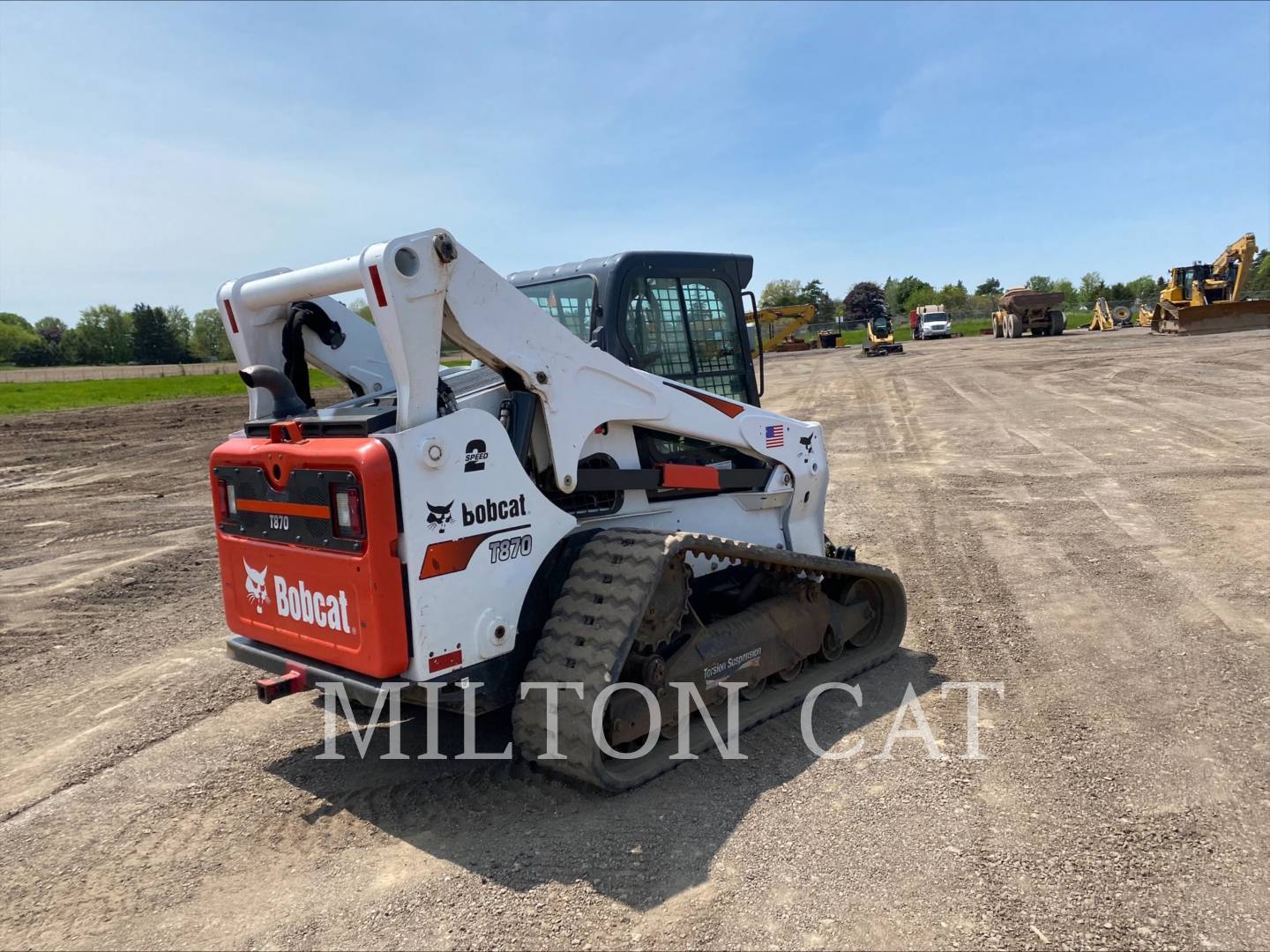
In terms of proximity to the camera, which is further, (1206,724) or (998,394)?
(998,394)

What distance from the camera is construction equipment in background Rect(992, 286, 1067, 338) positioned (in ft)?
142

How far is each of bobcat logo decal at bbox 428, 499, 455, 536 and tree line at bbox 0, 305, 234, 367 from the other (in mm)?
81556

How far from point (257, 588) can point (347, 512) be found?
100 cm

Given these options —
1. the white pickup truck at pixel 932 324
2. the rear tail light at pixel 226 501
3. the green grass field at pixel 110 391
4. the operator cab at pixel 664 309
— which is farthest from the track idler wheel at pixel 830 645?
the white pickup truck at pixel 932 324

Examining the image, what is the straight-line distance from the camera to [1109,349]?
96.9 ft

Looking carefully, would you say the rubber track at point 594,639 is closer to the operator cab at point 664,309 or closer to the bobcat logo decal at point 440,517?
the bobcat logo decal at point 440,517

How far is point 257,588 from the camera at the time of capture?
4578mm

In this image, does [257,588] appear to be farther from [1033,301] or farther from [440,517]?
[1033,301]

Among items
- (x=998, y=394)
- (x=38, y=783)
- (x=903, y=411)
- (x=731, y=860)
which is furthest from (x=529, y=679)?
(x=998, y=394)

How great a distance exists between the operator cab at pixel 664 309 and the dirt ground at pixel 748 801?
210 centimetres

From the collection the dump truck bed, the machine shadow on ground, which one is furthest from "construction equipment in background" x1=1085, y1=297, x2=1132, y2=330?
the machine shadow on ground

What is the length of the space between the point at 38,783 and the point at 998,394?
1969 cm

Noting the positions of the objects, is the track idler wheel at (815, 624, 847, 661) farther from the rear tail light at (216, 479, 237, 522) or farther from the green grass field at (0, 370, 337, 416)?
the green grass field at (0, 370, 337, 416)

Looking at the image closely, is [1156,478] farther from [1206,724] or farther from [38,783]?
[38,783]
